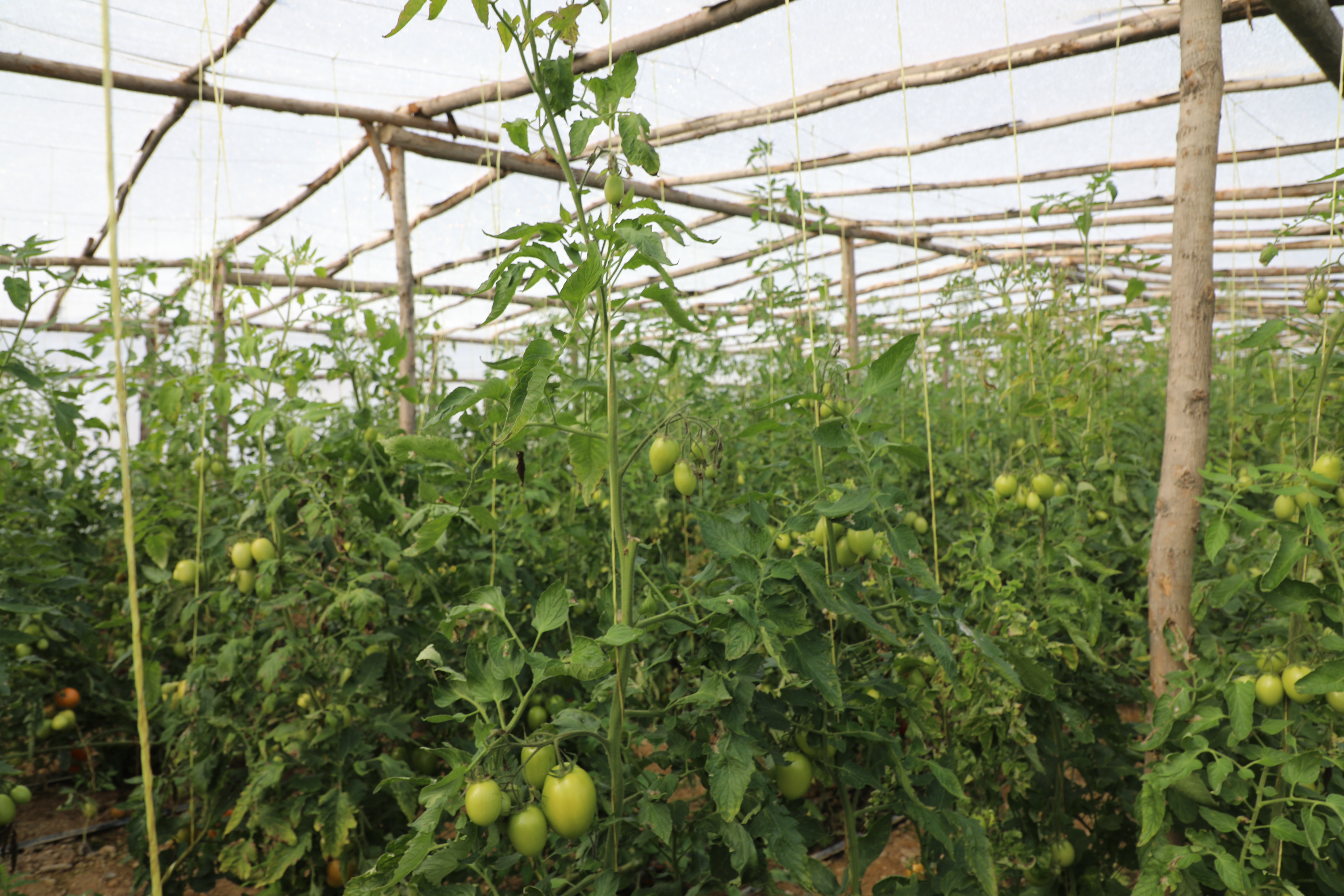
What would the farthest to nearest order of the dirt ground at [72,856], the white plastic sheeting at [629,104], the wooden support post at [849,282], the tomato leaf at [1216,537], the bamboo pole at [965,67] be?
the wooden support post at [849,282], the white plastic sheeting at [629,104], the bamboo pole at [965,67], the dirt ground at [72,856], the tomato leaf at [1216,537]

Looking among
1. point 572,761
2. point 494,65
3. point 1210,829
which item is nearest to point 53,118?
point 494,65

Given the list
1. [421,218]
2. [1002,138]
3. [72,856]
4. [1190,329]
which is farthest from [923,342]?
[421,218]

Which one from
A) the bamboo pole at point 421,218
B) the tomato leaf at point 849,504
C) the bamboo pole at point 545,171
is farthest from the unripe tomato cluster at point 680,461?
the bamboo pole at point 421,218

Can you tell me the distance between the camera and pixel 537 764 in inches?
37.8

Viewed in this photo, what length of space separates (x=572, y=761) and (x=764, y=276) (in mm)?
3172

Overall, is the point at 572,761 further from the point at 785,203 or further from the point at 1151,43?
the point at 1151,43

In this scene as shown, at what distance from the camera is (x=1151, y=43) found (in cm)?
321

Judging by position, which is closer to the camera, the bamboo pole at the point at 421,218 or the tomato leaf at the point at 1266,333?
the tomato leaf at the point at 1266,333

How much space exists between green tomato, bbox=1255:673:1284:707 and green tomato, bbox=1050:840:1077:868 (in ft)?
1.81

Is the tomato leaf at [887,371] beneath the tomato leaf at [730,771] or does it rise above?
above

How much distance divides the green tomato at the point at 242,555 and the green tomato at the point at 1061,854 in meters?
1.83

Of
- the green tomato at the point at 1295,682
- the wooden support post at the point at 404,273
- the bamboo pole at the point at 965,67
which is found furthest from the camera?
the wooden support post at the point at 404,273

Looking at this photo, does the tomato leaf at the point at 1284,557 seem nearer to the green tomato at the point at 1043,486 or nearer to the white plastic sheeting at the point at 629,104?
the green tomato at the point at 1043,486

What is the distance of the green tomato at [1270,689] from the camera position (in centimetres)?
124
